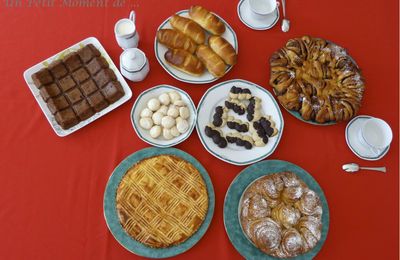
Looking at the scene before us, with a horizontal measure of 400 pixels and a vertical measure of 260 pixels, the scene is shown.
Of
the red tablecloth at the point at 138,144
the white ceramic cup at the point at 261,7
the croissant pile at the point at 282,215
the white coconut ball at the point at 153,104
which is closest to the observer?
the croissant pile at the point at 282,215

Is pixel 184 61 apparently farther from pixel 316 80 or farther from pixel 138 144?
pixel 316 80

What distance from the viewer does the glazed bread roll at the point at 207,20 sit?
1336 millimetres

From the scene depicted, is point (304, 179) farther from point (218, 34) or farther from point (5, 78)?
point (5, 78)

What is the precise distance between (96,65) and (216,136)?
552 mm

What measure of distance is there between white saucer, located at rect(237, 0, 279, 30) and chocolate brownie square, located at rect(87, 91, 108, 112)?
69cm

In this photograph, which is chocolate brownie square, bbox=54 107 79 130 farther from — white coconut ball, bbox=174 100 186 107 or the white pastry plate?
white coconut ball, bbox=174 100 186 107

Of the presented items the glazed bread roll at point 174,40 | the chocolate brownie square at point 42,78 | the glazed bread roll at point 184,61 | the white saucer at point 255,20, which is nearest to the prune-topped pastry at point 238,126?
the glazed bread roll at point 184,61

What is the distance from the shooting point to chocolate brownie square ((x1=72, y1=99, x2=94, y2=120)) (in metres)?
1.21

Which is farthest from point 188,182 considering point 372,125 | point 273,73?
point 372,125

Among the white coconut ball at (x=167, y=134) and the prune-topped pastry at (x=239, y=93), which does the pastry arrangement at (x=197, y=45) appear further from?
the white coconut ball at (x=167, y=134)

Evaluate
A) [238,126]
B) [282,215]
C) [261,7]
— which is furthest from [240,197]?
[261,7]

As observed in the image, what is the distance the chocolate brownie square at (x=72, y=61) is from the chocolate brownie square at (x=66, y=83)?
1.7 inches

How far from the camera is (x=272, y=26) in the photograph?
1432mm

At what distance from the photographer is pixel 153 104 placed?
4.05ft
